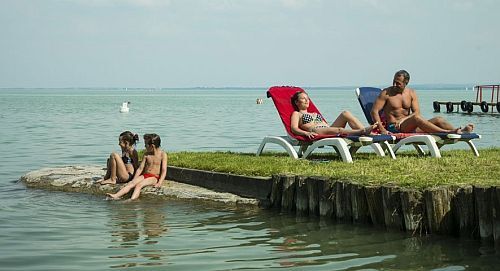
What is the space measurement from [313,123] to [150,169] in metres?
3.10

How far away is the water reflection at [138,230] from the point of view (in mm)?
8008

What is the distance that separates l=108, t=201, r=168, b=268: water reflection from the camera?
315 inches

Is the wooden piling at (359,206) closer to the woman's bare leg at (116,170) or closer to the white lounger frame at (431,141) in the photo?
the white lounger frame at (431,141)

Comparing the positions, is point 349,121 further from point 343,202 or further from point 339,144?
point 343,202

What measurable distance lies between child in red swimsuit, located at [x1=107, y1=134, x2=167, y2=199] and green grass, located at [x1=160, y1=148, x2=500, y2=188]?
0.66 metres

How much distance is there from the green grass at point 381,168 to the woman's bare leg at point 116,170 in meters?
0.94

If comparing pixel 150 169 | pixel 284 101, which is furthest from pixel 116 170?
pixel 284 101

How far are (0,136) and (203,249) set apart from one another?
25.2 meters

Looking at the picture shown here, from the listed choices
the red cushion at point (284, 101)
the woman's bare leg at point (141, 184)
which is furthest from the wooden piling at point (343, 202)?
the red cushion at point (284, 101)

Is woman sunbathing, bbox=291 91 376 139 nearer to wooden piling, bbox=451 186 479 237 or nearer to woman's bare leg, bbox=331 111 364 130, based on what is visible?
woman's bare leg, bbox=331 111 364 130

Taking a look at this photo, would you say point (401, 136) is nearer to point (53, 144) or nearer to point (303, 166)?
point (303, 166)

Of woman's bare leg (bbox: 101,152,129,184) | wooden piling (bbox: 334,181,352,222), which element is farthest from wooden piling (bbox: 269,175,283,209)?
woman's bare leg (bbox: 101,152,129,184)

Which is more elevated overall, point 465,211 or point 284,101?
point 284,101

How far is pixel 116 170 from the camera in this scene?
494 inches
